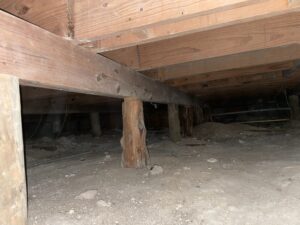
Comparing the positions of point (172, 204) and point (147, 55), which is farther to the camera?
point (147, 55)

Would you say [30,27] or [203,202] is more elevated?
[30,27]

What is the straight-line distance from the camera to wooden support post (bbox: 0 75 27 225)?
87 centimetres

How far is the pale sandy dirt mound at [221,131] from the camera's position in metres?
4.23

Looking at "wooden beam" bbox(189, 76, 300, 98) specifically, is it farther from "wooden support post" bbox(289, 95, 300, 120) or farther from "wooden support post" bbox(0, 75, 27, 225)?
"wooden support post" bbox(0, 75, 27, 225)

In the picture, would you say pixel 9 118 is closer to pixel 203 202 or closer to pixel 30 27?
pixel 30 27

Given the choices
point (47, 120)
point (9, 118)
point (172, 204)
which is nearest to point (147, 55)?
point (172, 204)

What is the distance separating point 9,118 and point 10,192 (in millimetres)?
245

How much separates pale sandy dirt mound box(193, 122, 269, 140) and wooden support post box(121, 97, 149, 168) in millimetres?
2323

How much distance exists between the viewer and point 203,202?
1.36 m

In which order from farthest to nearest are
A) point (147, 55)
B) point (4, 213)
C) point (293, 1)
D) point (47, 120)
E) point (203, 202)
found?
point (47, 120) < point (147, 55) < point (203, 202) < point (293, 1) < point (4, 213)

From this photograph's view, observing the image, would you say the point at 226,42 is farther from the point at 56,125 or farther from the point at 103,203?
the point at 56,125

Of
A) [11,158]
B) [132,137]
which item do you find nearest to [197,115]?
[132,137]

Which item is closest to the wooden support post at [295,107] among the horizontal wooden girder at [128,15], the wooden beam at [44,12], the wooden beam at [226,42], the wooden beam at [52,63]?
the wooden beam at [226,42]

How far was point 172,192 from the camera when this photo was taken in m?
1.51
